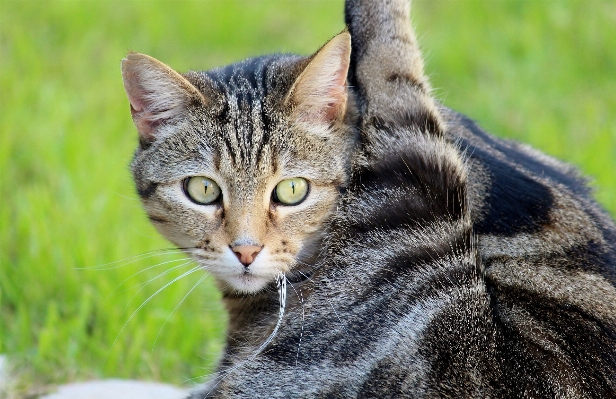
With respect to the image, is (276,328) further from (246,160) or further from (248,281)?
(246,160)

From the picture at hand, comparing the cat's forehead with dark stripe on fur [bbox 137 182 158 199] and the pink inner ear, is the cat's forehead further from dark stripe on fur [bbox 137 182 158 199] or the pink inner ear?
dark stripe on fur [bbox 137 182 158 199]

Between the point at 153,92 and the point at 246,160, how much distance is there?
15.8 inches

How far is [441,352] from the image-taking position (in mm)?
2098

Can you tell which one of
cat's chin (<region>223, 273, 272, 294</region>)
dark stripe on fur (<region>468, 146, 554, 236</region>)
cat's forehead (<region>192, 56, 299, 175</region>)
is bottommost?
cat's chin (<region>223, 273, 272, 294</region>)

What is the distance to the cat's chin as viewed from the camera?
2.46m

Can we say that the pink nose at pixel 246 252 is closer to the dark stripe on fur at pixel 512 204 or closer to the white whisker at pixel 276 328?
the white whisker at pixel 276 328

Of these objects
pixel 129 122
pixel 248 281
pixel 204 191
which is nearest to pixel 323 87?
pixel 204 191

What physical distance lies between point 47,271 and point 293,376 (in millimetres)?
1840

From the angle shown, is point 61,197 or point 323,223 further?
point 61,197

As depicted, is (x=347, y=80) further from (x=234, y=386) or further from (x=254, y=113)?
(x=234, y=386)

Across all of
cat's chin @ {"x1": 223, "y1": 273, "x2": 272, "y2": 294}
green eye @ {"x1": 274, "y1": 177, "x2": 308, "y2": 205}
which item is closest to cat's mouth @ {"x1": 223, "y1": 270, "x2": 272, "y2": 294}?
cat's chin @ {"x1": 223, "y1": 273, "x2": 272, "y2": 294}

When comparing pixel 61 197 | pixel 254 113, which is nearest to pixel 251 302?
pixel 254 113

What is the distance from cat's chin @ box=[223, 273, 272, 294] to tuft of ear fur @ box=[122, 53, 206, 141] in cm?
58

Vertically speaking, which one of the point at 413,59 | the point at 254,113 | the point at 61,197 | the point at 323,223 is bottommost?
the point at 61,197
